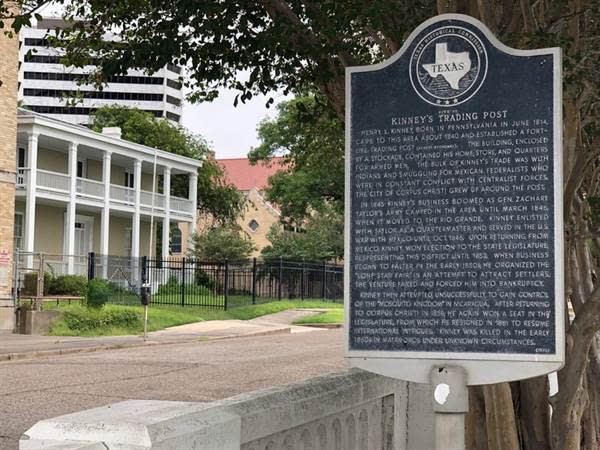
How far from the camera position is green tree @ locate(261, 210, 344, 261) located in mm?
53906

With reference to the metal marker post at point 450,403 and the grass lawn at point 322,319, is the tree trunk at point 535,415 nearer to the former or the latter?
the metal marker post at point 450,403

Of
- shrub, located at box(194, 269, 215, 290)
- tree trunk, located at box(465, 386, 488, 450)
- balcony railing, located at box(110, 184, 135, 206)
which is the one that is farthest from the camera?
balcony railing, located at box(110, 184, 135, 206)

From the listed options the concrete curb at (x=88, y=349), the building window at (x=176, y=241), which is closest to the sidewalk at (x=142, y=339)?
the concrete curb at (x=88, y=349)

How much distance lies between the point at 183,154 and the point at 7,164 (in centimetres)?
3056

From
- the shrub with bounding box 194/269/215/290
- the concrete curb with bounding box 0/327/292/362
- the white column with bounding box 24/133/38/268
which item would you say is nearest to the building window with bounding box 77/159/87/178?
the white column with bounding box 24/133/38/268

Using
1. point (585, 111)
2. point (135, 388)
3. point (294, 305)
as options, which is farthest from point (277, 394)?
point (294, 305)

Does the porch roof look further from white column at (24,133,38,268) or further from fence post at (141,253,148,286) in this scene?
fence post at (141,253,148,286)

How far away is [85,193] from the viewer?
3866 cm

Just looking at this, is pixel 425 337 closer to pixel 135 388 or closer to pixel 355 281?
pixel 355 281

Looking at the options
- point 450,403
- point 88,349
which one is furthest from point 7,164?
point 450,403

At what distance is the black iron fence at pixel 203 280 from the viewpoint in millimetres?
35125

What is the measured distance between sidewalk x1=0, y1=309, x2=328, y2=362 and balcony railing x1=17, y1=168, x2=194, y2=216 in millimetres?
9892

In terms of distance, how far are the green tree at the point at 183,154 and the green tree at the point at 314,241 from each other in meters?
3.79

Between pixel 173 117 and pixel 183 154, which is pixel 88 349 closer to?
pixel 183 154
